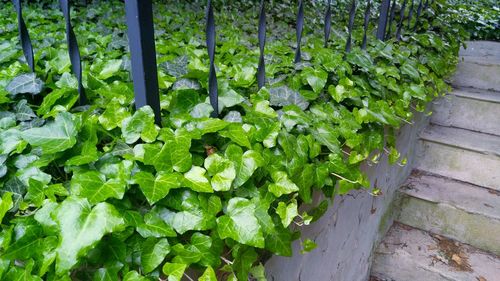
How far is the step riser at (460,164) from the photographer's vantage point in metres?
2.41

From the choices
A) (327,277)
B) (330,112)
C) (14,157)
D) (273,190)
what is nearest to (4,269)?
(14,157)

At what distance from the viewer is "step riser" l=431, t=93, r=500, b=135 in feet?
8.59

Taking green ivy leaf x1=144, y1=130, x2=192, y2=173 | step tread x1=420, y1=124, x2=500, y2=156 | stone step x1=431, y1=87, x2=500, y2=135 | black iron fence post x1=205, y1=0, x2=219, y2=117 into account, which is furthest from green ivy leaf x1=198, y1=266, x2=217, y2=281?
stone step x1=431, y1=87, x2=500, y2=135

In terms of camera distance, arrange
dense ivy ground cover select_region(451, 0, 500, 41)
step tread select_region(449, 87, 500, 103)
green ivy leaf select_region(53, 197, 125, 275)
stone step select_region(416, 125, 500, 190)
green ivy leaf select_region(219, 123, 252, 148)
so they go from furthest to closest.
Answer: dense ivy ground cover select_region(451, 0, 500, 41) → step tread select_region(449, 87, 500, 103) → stone step select_region(416, 125, 500, 190) → green ivy leaf select_region(219, 123, 252, 148) → green ivy leaf select_region(53, 197, 125, 275)

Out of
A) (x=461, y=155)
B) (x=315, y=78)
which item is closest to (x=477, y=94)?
(x=461, y=155)

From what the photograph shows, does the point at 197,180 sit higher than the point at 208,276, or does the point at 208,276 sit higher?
the point at 197,180

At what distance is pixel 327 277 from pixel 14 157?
1.34 metres

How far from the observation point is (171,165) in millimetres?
865

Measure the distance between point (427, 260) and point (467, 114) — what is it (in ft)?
3.64

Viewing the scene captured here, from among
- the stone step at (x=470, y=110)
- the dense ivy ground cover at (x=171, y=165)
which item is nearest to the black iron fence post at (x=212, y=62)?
the dense ivy ground cover at (x=171, y=165)

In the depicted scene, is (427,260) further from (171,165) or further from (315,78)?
(171,165)

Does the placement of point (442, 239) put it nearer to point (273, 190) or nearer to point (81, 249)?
point (273, 190)

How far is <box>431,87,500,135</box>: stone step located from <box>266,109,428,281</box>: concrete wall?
193 mm

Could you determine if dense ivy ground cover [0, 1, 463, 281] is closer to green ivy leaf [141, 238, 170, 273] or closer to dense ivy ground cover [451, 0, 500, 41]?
green ivy leaf [141, 238, 170, 273]
